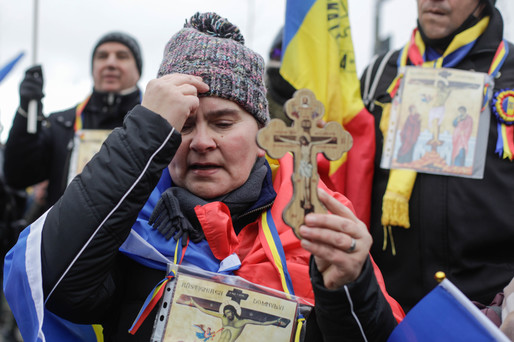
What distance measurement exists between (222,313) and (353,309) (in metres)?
0.35

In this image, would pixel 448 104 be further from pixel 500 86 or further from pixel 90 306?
pixel 90 306

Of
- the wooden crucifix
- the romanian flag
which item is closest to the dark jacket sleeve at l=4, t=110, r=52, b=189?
the romanian flag

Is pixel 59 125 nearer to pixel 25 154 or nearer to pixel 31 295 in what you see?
pixel 25 154

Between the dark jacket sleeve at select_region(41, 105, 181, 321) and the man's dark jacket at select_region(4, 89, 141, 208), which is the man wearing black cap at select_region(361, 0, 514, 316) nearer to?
the dark jacket sleeve at select_region(41, 105, 181, 321)

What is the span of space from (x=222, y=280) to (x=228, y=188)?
0.32 metres

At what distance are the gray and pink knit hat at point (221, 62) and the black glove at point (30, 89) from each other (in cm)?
197

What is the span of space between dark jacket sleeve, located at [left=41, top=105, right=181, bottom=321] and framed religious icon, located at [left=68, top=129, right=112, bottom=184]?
66.2 inches

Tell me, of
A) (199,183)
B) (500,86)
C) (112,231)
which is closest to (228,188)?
(199,183)

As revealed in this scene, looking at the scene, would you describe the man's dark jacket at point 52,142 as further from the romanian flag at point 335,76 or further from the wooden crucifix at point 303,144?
the wooden crucifix at point 303,144

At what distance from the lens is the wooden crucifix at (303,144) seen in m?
1.30

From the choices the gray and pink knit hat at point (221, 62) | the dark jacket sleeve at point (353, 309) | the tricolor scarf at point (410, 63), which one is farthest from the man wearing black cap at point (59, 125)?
the dark jacket sleeve at point (353, 309)

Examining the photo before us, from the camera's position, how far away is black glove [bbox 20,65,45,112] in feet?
11.5

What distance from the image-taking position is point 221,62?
5.67ft

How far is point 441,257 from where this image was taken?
234 cm
